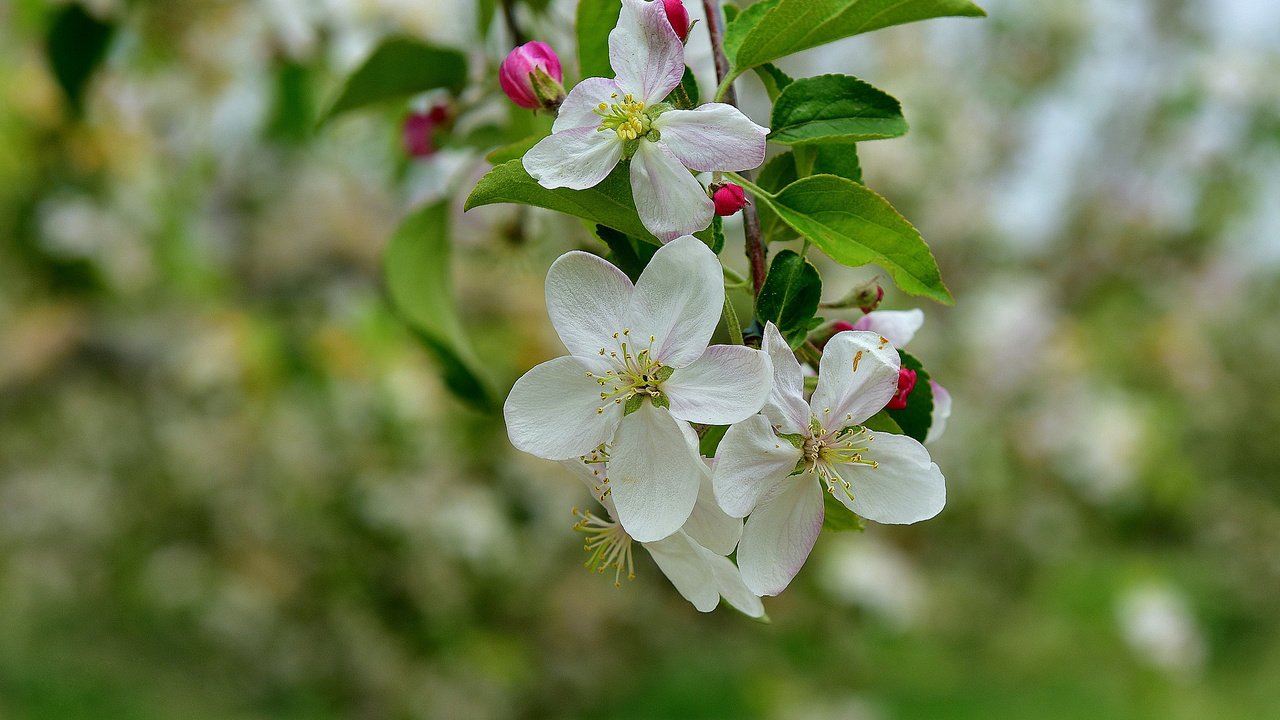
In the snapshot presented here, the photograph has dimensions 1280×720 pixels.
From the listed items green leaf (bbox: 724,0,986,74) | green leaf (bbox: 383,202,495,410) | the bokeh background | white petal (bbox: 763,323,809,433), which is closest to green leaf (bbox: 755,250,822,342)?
white petal (bbox: 763,323,809,433)

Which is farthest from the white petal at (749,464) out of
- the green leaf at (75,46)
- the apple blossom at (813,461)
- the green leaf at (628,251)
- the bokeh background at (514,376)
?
the green leaf at (75,46)

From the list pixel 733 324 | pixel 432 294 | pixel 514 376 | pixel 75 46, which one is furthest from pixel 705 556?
pixel 514 376

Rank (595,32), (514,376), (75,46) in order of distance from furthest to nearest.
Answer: (514,376), (75,46), (595,32)

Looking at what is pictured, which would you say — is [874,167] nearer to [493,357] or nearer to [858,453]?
[493,357]

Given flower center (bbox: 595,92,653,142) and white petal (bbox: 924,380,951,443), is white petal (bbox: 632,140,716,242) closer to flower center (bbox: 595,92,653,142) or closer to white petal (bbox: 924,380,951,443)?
flower center (bbox: 595,92,653,142)

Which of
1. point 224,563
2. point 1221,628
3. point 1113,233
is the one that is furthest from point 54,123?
point 1221,628

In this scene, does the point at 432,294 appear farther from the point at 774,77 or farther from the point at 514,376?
the point at 514,376
